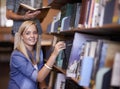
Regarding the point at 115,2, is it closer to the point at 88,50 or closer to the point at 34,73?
the point at 88,50

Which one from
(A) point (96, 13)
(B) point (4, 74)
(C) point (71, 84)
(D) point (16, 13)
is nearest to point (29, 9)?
(D) point (16, 13)

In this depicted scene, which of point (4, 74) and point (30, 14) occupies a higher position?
point (30, 14)

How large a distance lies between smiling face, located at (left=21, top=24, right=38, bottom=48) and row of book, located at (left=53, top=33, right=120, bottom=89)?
78 centimetres

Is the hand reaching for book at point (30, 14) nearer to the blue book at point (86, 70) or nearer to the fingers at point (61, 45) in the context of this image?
the fingers at point (61, 45)

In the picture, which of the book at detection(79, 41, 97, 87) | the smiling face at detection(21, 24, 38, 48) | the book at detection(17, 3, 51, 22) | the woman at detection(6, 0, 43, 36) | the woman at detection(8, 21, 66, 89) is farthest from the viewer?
the woman at detection(6, 0, 43, 36)

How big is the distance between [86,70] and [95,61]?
104 millimetres

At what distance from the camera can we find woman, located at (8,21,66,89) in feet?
6.98

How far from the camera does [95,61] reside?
3.98 feet

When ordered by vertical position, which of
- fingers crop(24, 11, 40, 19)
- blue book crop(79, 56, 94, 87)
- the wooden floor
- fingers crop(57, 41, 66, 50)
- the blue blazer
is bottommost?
the wooden floor

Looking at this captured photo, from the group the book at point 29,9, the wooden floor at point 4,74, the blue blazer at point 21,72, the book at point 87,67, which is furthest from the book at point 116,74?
the wooden floor at point 4,74

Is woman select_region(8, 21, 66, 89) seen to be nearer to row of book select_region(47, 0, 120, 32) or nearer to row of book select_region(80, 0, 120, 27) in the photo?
row of book select_region(47, 0, 120, 32)

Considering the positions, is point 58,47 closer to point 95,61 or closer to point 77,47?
point 77,47

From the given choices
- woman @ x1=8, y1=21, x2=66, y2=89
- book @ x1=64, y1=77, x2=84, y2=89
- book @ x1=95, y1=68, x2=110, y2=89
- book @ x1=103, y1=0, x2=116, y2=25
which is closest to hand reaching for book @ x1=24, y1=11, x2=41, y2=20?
woman @ x1=8, y1=21, x2=66, y2=89

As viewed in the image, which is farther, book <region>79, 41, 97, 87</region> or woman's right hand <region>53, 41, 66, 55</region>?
woman's right hand <region>53, 41, 66, 55</region>
